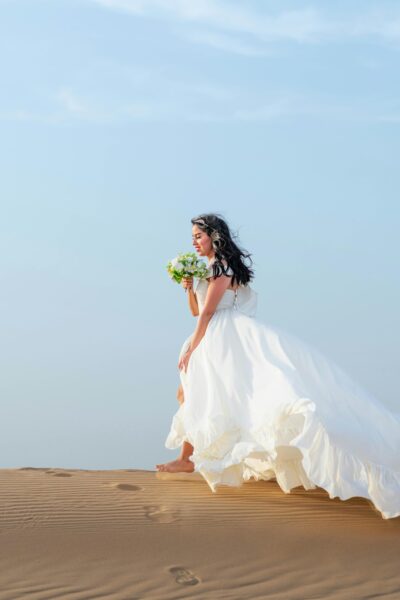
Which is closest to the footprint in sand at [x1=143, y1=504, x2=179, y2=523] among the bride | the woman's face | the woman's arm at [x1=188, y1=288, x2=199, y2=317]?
the bride

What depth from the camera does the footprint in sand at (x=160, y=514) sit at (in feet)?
26.7

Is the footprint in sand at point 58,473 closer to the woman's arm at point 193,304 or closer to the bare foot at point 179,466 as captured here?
the bare foot at point 179,466

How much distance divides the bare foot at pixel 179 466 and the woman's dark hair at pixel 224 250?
204 centimetres

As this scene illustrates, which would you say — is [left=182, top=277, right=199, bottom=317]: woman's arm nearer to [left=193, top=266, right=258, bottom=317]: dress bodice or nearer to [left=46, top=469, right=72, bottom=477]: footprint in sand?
[left=193, top=266, right=258, bottom=317]: dress bodice

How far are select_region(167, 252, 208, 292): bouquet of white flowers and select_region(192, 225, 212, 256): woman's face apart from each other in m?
0.10

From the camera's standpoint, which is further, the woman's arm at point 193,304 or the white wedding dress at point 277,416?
the woman's arm at point 193,304

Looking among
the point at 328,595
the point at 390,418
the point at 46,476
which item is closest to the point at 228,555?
the point at 328,595

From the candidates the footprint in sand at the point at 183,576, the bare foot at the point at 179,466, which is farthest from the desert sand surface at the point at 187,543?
the bare foot at the point at 179,466

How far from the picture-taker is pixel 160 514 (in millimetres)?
8281

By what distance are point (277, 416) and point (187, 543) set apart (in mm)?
1402

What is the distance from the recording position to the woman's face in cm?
970

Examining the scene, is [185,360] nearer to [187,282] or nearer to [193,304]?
[193,304]

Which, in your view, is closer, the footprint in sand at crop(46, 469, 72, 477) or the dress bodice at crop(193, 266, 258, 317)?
the dress bodice at crop(193, 266, 258, 317)

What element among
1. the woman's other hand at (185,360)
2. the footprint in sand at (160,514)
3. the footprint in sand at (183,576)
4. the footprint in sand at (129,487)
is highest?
the woman's other hand at (185,360)
